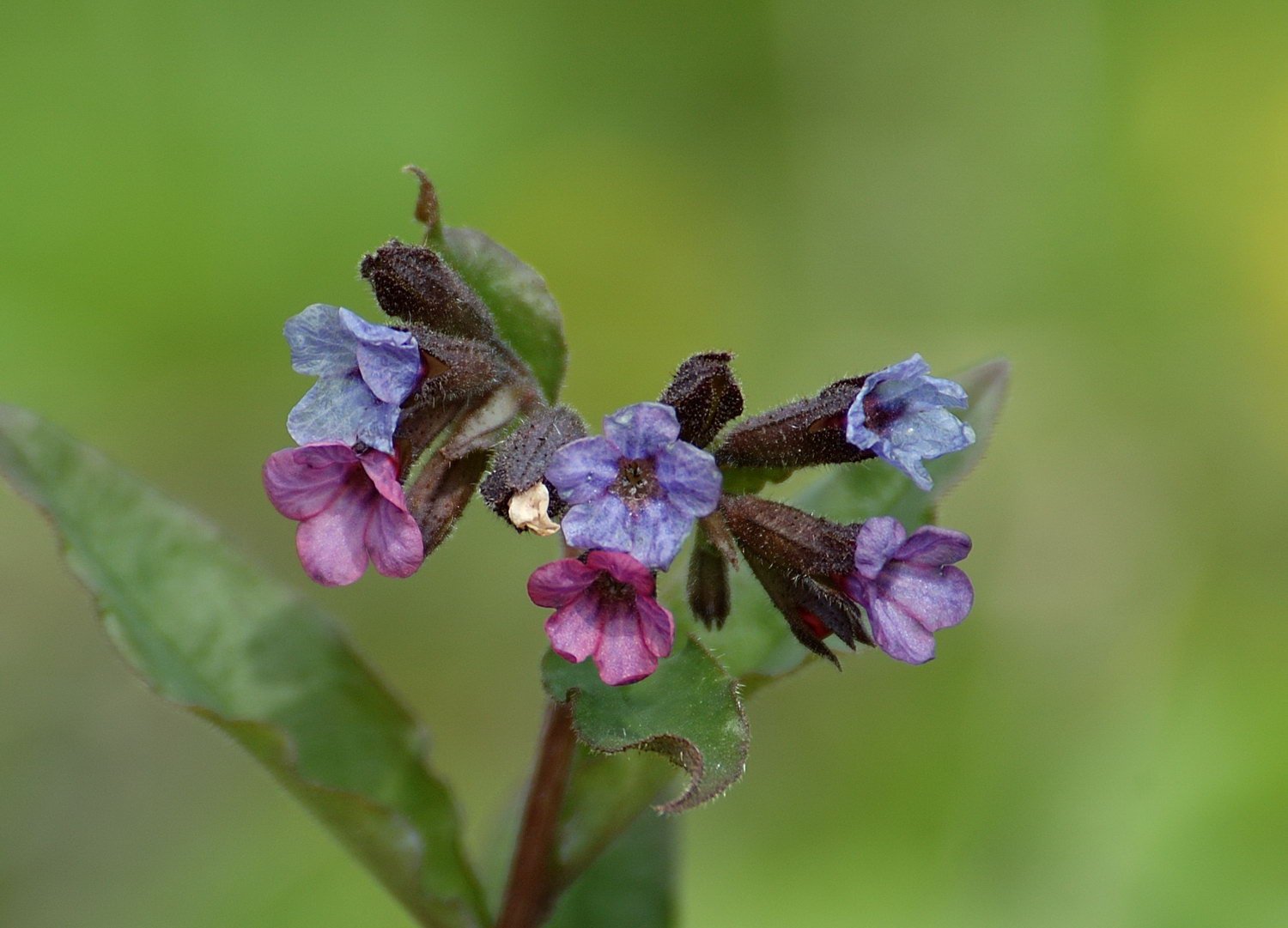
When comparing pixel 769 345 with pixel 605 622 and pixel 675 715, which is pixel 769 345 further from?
pixel 605 622

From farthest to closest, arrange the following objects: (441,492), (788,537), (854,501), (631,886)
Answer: (631,886) < (854,501) < (441,492) < (788,537)

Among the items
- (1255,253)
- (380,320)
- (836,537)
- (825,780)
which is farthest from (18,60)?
(1255,253)

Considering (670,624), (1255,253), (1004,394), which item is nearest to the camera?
(670,624)

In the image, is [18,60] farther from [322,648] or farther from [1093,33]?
[1093,33]

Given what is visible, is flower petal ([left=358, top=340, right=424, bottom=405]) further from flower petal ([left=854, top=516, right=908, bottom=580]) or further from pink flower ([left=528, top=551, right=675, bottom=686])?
flower petal ([left=854, top=516, right=908, bottom=580])

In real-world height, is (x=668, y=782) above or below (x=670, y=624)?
below

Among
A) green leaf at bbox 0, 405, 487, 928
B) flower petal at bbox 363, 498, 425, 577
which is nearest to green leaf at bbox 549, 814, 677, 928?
green leaf at bbox 0, 405, 487, 928

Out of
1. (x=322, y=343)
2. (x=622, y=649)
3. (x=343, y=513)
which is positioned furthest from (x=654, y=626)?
(x=322, y=343)
